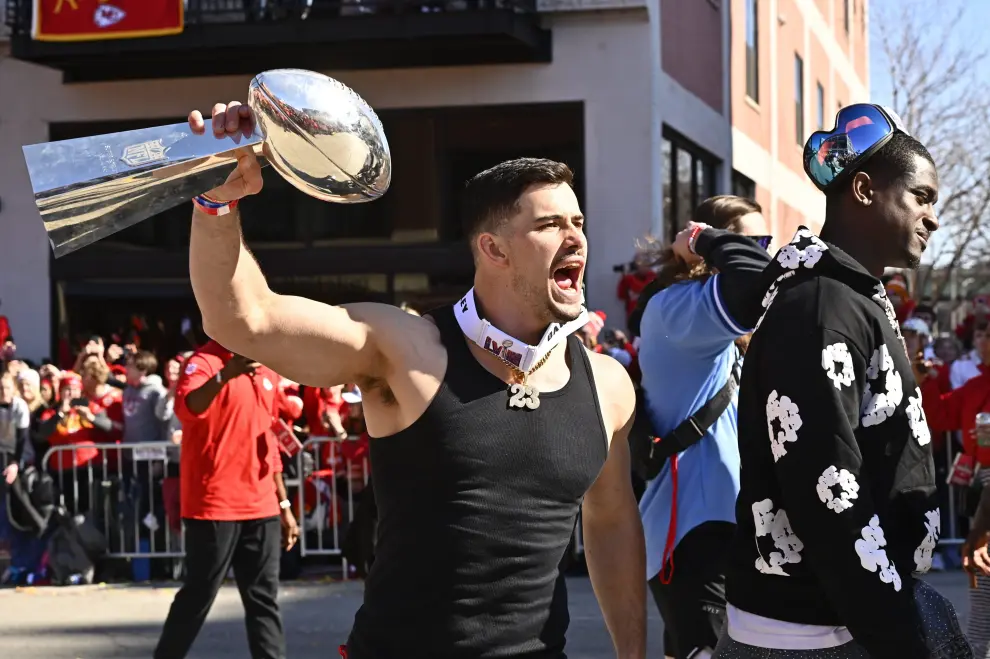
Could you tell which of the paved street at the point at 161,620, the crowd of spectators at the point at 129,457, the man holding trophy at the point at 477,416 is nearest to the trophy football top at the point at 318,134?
the man holding trophy at the point at 477,416

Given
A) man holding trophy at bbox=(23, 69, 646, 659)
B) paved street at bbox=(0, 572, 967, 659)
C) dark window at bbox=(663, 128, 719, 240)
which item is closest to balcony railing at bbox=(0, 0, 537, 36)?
dark window at bbox=(663, 128, 719, 240)

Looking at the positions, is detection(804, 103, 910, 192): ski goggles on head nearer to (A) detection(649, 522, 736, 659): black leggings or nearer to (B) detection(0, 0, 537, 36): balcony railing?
(A) detection(649, 522, 736, 659): black leggings

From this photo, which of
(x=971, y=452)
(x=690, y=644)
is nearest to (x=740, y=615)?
(x=690, y=644)

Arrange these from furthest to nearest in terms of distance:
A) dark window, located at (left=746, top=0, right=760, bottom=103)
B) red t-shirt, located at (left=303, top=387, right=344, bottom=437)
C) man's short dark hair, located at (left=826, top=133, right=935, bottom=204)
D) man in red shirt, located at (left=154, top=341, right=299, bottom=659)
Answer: dark window, located at (left=746, top=0, right=760, bottom=103)
red t-shirt, located at (left=303, top=387, right=344, bottom=437)
man in red shirt, located at (left=154, top=341, right=299, bottom=659)
man's short dark hair, located at (left=826, top=133, right=935, bottom=204)

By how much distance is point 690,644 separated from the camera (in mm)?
4359

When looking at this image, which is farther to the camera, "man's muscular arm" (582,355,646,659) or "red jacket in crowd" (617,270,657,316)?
"red jacket in crowd" (617,270,657,316)

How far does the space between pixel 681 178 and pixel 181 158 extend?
48.0ft

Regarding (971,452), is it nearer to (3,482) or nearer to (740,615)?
(740,615)

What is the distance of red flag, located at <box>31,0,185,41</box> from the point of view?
14.8 meters

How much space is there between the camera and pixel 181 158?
255 centimetres

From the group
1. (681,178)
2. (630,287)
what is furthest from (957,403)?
(681,178)

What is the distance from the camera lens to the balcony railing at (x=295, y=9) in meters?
14.3

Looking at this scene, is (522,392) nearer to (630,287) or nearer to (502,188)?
(502,188)

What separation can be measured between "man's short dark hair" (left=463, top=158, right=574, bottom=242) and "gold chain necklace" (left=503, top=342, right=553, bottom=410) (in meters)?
0.36
